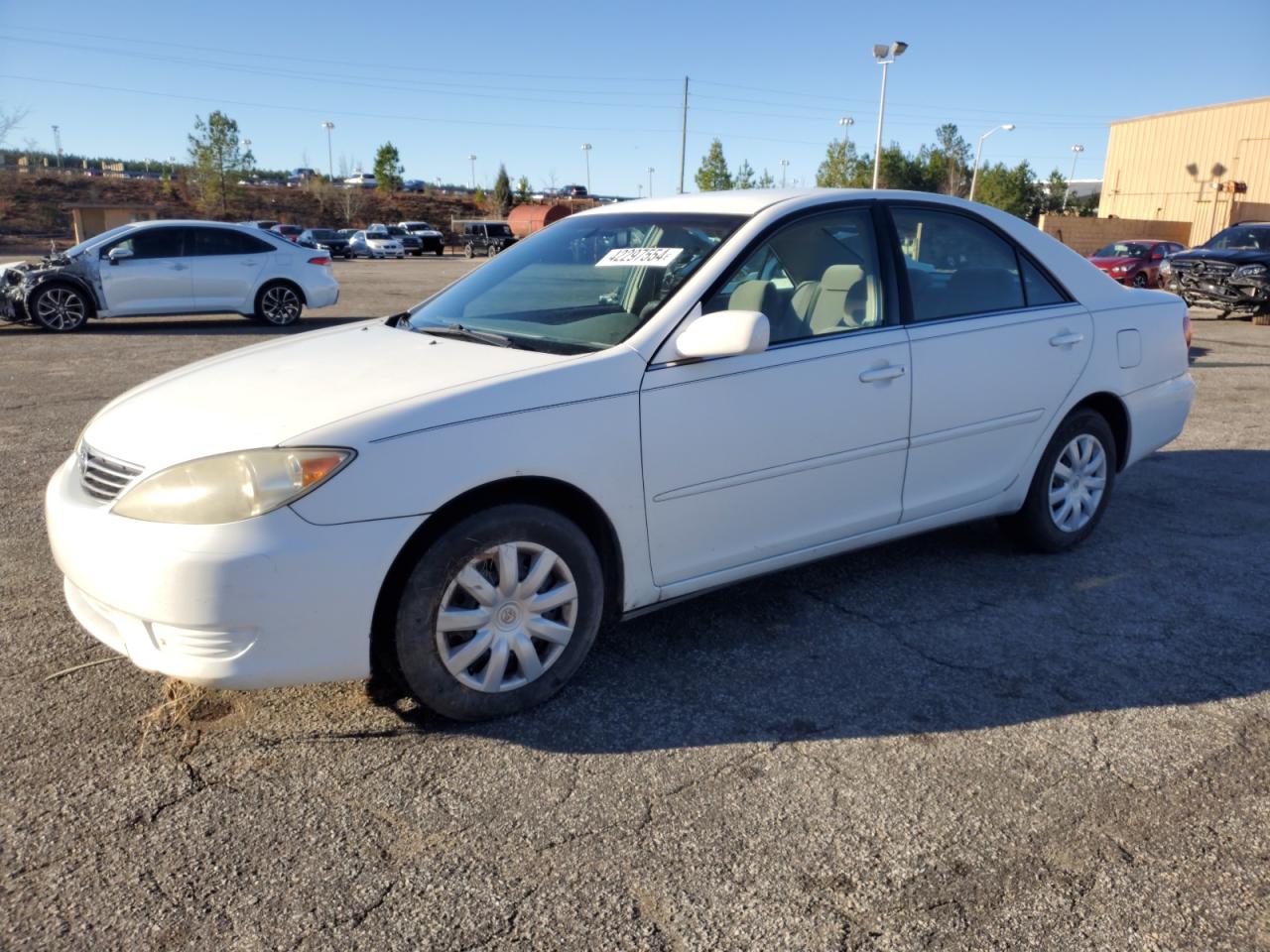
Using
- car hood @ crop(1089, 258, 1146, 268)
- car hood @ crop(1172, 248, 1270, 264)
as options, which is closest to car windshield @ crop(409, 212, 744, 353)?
car hood @ crop(1172, 248, 1270, 264)

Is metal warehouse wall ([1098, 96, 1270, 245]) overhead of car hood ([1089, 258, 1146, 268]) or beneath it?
overhead

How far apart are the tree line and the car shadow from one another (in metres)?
66.8

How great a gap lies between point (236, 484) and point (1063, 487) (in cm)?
368

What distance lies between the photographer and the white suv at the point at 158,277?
42.7ft

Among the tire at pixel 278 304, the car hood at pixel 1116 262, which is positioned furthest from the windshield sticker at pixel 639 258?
the car hood at pixel 1116 262

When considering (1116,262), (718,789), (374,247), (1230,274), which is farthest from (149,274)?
(374,247)

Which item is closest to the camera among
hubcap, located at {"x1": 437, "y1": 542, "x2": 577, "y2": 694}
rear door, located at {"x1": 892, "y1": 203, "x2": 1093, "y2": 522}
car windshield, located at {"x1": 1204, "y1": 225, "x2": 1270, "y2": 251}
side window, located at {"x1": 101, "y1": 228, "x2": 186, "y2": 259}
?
hubcap, located at {"x1": 437, "y1": 542, "x2": 577, "y2": 694}

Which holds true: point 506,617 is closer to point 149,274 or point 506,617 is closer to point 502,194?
point 149,274

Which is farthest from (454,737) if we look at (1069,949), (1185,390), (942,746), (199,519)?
(1185,390)

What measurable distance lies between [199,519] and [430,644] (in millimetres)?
732

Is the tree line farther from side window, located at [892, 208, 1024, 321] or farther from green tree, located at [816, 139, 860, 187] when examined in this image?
side window, located at [892, 208, 1024, 321]

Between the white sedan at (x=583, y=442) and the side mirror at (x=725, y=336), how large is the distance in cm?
1

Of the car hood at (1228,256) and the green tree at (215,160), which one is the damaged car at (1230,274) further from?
the green tree at (215,160)

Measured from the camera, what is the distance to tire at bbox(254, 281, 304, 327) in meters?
14.1
